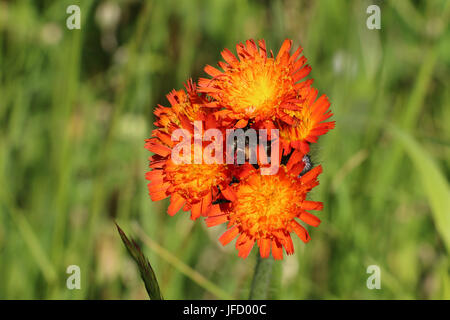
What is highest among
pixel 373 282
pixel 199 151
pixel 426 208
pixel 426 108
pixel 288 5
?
pixel 288 5

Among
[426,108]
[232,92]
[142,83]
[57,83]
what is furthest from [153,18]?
[426,108]

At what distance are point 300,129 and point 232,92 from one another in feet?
0.30

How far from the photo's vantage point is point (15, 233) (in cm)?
127

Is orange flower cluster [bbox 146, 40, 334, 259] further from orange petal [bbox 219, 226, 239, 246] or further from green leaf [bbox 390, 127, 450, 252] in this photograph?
green leaf [bbox 390, 127, 450, 252]

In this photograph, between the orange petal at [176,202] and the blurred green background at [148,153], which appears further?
the blurred green background at [148,153]

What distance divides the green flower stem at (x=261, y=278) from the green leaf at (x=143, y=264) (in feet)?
0.55

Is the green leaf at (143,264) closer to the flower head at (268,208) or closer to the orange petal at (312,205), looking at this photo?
the flower head at (268,208)

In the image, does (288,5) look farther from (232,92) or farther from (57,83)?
(57,83)

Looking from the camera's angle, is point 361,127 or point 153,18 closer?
Answer: point 153,18

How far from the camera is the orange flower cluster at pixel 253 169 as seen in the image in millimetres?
566

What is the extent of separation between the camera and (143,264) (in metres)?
0.53

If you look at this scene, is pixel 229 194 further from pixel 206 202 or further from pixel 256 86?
pixel 256 86

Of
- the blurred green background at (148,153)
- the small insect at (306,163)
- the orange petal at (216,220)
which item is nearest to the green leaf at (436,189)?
the blurred green background at (148,153)
